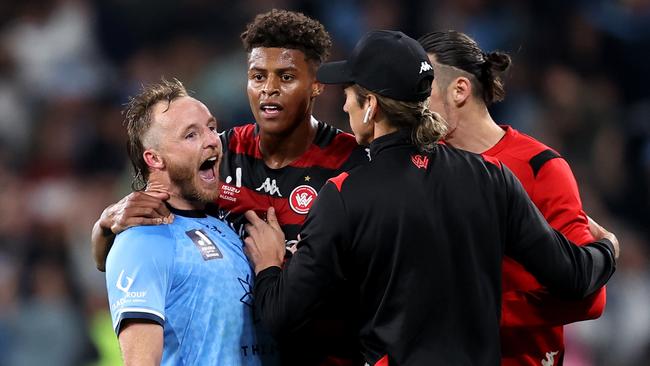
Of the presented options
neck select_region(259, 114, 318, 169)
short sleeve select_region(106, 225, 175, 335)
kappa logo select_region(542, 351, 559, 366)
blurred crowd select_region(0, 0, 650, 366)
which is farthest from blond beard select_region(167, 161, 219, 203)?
blurred crowd select_region(0, 0, 650, 366)

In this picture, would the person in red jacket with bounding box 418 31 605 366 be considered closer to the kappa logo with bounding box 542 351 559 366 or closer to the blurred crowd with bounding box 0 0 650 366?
the kappa logo with bounding box 542 351 559 366

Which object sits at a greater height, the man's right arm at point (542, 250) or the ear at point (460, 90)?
the ear at point (460, 90)

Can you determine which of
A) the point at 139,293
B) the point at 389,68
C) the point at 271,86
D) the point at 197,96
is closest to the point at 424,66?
the point at 389,68

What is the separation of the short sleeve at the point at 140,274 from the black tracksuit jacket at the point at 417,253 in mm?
345

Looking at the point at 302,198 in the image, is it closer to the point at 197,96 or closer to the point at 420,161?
the point at 420,161

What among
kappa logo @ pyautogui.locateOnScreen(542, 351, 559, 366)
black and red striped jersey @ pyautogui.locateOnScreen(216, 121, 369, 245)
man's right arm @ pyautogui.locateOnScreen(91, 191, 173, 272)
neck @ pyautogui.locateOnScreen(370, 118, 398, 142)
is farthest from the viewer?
black and red striped jersey @ pyautogui.locateOnScreen(216, 121, 369, 245)

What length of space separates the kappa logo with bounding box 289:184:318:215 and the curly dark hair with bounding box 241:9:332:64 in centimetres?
53

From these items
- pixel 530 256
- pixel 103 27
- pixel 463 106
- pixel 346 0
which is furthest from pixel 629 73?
pixel 530 256

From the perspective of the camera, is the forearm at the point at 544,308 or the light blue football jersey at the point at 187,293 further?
the forearm at the point at 544,308

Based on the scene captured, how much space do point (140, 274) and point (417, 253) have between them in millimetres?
891

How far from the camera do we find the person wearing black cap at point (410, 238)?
10.4ft

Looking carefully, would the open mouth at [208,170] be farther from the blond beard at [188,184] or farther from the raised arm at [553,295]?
the raised arm at [553,295]

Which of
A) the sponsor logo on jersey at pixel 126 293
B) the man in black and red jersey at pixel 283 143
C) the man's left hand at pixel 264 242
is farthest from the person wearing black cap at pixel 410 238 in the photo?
the man in black and red jersey at pixel 283 143

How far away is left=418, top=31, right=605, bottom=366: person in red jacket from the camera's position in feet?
11.7
